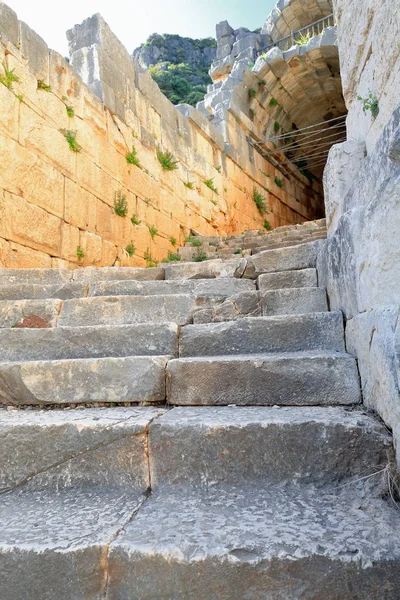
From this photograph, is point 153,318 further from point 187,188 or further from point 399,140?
point 187,188

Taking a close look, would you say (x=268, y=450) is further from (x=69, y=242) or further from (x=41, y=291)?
(x=69, y=242)

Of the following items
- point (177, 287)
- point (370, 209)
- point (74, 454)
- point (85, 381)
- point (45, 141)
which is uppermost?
point (45, 141)

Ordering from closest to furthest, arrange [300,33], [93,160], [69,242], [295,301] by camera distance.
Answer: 1. [295,301]
2. [69,242]
3. [93,160]
4. [300,33]

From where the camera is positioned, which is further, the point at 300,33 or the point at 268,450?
the point at 300,33

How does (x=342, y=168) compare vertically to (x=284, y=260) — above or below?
above

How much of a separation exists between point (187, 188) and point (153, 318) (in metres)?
5.24

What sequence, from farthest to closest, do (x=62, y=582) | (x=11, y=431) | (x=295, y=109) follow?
(x=295, y=109), (x=11, y=431), (x=62, y=582)

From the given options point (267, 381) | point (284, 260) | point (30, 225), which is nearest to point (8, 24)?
point (30, 225)

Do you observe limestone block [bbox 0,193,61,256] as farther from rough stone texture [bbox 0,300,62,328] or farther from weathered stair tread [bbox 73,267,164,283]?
rough stone texture [bbox 0,300,62,328]

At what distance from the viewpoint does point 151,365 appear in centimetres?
192

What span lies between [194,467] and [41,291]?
2.26 meters

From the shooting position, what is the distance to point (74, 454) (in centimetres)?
148

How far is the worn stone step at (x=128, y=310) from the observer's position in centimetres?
270

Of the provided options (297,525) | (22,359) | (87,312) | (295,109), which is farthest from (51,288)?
(295,109)
